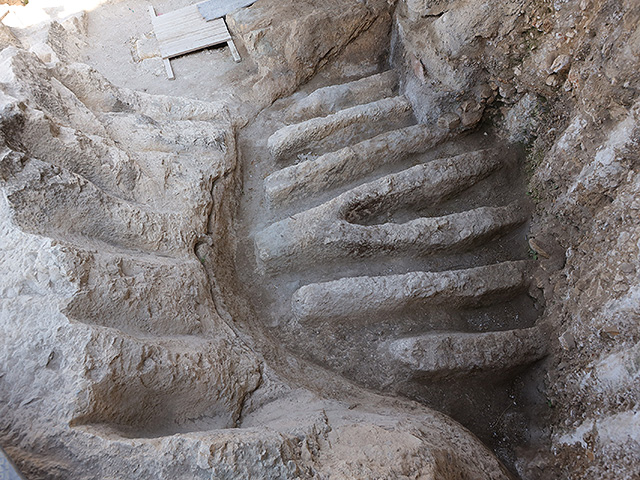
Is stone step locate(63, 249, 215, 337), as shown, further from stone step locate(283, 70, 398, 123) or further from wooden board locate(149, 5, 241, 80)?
wooden board locate(149, 5, 241, 80)

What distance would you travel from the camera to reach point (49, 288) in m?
2.23

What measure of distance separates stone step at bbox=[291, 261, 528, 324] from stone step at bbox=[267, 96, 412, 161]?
1.43 m

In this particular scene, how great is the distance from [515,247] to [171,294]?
246 cm

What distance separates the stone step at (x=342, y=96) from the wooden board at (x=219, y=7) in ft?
6.10

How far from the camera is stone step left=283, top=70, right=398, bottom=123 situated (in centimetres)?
412

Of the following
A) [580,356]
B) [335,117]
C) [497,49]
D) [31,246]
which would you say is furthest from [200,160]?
[580,356]

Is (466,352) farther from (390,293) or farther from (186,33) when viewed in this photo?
(186,33)

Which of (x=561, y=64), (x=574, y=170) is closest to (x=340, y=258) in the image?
(x=574, y=170)

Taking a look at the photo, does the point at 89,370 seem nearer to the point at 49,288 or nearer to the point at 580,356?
the point at 49,288

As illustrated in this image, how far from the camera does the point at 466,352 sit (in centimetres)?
275

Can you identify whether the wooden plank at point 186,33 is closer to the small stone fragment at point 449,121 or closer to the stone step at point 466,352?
the small stone fragment at point 449,121

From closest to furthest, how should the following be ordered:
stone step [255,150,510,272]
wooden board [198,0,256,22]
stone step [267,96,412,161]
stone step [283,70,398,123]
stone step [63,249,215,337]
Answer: stone step [63,249,215,337] < stone step [255,150,510,272] < stone step [267,96,412,161] < stone step [283,70,398,123] < wooden board [198,0,256,22]

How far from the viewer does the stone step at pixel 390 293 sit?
2922 millimetres

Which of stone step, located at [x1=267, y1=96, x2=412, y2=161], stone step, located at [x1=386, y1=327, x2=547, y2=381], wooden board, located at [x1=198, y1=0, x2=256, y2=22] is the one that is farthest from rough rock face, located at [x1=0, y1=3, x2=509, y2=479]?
wooden board, located at [x1=198, y1=0, x2=256, y2=22]
